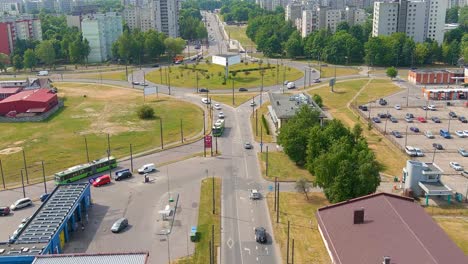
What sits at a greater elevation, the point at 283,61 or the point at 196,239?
the point at 283,61

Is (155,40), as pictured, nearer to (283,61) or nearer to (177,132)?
(283,61)

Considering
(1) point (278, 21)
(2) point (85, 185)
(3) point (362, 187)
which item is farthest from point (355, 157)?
(1) point (278, 21)

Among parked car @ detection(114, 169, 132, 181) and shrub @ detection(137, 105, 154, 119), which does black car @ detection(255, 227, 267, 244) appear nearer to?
parked car @ detection(114, 169, 132, 181)

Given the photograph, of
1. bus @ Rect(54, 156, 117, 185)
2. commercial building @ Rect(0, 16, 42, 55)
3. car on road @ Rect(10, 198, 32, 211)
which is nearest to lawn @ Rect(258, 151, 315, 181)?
bus @ Rect(54, 156, 117, 185)

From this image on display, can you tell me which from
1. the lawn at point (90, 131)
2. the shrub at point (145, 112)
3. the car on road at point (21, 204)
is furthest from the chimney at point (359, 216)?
the shrub at point (145, 112)

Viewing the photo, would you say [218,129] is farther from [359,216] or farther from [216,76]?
[216,76]

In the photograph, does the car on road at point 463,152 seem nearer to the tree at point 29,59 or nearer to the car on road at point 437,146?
the car on road at point 437,146

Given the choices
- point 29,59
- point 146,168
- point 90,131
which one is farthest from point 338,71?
point 29,59
